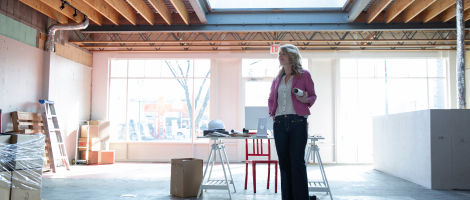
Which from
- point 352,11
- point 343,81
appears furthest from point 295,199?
point 343,81

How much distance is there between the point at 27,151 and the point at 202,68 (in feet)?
23.5

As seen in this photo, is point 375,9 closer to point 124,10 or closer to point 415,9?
point 415,9

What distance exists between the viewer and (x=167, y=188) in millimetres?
5746

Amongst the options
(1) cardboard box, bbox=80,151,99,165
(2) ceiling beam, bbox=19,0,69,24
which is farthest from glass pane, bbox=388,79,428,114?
(2) ceiling beam, bbox=19,0,69,24

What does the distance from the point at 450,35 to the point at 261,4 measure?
17.7 feet

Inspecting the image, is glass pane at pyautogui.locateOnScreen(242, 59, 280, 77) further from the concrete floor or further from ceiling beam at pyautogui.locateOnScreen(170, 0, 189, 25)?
the concrete floor

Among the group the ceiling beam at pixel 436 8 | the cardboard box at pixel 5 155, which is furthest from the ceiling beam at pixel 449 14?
the cardboard box at pixel 5 155

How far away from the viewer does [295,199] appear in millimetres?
2797

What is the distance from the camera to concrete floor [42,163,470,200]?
5113 millimetres

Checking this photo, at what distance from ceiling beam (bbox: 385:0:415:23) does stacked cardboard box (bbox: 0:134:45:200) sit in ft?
21.4

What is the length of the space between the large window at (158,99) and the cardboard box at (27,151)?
654 cm

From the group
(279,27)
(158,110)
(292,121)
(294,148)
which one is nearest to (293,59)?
(292,121)

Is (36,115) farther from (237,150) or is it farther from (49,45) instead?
(237,150)

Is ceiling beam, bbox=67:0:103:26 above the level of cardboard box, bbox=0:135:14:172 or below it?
above
